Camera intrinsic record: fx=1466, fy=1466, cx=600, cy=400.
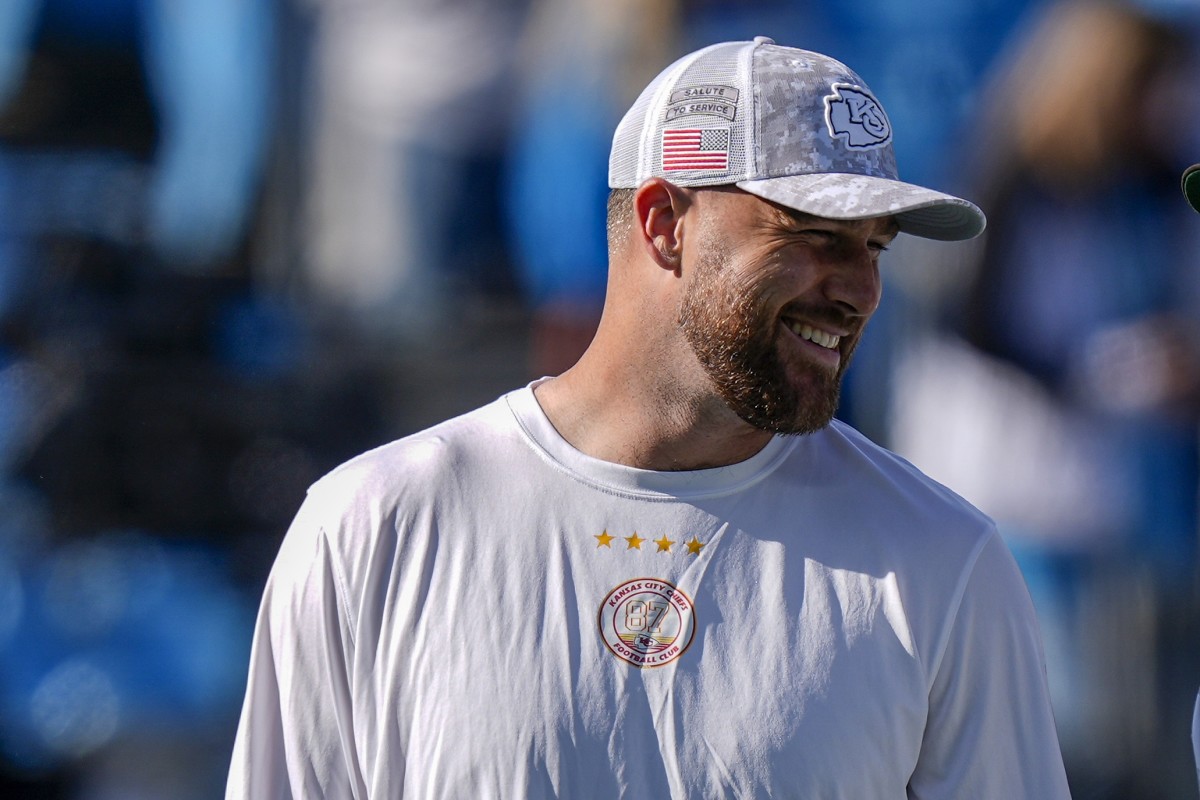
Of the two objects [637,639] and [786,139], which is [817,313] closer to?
[786,139]

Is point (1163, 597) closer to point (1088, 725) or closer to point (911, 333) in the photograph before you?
point (1088, 725)

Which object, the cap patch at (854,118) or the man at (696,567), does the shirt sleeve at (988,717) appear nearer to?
the man at (696,567)

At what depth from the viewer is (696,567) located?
1.92 metres

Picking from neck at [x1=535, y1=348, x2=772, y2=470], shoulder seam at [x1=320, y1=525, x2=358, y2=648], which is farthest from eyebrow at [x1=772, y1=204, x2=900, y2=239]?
shoulder seam at [x1=320, y1=525, x2=358, y2=648]

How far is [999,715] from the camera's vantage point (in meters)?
1.88

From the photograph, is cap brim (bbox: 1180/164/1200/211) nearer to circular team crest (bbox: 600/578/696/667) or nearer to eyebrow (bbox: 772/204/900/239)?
eyebrow (bbox: 772/204/900/239)

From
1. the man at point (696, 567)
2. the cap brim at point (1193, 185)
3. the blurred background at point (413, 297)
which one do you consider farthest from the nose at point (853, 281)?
the blurred background at point (413, 297)

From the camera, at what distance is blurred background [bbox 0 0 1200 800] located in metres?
4.08

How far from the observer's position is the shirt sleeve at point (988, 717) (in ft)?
6.13

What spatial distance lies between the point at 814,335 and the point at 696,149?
30 centimetres

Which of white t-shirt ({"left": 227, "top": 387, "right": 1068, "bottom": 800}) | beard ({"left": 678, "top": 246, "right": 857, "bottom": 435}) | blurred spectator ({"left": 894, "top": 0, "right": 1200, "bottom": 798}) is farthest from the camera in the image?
blurred spectator ({"left": 894, "top": 0, "right": 1200, "bottom": 798})

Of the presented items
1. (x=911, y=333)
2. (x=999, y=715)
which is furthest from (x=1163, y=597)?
(x=999, y=715)

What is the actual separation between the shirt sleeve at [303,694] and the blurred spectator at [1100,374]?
251 centimetres

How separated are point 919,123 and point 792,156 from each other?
2.29 meters
